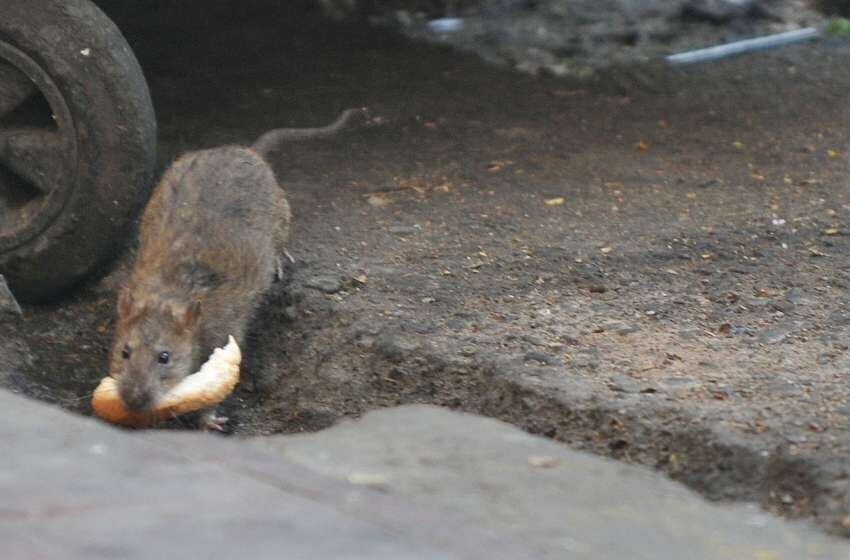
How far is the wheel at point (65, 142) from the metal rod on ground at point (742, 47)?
4.44 meters

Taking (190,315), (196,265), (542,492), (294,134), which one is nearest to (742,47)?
(294,134)

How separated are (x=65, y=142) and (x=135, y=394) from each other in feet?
3.53

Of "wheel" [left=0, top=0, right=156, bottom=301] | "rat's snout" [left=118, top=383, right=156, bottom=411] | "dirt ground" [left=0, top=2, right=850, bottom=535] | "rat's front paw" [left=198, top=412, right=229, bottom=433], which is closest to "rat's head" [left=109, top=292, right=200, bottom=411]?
"rat's snout" [left=118, top=383, right=156, bottom=411]

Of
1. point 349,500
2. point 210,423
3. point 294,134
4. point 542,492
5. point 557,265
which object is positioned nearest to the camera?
point 349,500

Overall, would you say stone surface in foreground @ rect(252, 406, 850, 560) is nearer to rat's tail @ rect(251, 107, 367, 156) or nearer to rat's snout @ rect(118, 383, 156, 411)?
rat's snout @ rect(118, 383, 156, 411)

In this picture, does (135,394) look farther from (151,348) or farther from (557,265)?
(557,265)

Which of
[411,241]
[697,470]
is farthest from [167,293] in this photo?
[697,470]

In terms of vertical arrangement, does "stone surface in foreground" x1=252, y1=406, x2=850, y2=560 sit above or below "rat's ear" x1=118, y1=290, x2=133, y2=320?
above

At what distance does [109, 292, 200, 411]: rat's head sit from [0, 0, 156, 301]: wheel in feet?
1.86

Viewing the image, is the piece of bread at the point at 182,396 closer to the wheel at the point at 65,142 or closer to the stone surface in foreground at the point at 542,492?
the wheel at the point at 65,142

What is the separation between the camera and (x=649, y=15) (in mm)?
9586

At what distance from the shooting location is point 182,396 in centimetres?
444

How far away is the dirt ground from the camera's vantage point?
3834 mm

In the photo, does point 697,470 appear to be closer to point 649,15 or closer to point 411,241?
point 411,241
